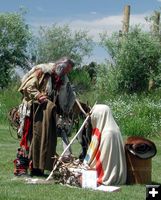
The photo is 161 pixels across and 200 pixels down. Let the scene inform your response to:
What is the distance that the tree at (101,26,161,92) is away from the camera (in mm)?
27312

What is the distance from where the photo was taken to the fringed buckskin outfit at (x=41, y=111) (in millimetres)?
9195

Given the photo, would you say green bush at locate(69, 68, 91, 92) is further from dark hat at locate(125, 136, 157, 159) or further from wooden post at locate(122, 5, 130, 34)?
dark hat at locate(125, 136, 157, 159)

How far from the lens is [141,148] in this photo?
9148 millimetres

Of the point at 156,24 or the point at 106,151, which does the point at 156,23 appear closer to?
the point at 156,24

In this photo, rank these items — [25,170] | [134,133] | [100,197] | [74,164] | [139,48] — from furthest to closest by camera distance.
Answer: [139,48] → [134,133] → [25,170] → [74,164] → [100,197]

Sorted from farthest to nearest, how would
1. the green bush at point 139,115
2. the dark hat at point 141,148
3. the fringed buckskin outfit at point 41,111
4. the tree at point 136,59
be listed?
the tree at point 136,59 → the green bush at point 139,115 → the fringed buckskin outfit at point 41,111 → the dark hat at point 141,148

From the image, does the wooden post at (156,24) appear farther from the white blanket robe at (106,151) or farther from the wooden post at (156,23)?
the white blanket robe at (106,151)

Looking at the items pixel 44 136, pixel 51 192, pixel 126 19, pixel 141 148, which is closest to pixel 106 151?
pixel 141 148

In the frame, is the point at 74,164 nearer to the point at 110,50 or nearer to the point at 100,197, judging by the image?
the point at 100,197

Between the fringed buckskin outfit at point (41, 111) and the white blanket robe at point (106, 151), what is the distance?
0.58 meters

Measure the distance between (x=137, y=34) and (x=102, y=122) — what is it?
1936cm

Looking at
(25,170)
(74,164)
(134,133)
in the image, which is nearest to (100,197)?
(74,164)

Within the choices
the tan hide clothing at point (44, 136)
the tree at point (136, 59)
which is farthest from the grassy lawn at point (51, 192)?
the tree at point (136, 59)

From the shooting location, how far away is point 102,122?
29.8ft
